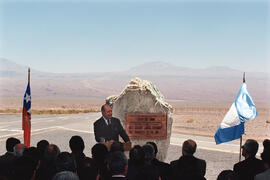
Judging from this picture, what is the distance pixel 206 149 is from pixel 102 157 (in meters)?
10.2

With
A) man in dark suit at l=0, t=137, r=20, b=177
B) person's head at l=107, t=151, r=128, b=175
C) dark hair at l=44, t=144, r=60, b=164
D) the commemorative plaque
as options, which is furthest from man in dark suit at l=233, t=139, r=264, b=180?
the commemorative plaque

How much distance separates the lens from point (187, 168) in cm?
456

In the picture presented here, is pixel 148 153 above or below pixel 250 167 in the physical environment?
above

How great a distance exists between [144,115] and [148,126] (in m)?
0.33

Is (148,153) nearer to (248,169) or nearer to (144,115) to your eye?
(248,169)

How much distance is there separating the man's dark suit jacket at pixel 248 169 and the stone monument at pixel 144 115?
15.0ft

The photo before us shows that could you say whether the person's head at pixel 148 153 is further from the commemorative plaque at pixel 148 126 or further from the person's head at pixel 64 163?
the commemorative plaque at pixel 148 126

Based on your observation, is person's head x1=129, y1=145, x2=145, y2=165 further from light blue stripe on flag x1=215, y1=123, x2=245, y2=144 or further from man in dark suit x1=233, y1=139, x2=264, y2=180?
light blue stripe on flag x1=215, y1=123, x2=245, y2=144

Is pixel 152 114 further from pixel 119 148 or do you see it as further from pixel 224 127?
pixel 119 148

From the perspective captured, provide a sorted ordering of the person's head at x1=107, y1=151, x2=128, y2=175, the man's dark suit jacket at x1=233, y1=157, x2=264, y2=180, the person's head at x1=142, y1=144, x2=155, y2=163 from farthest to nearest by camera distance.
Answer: the man's dark suit jacket at x1=233, y1=157, x2=264, y2=180 → the person's head at x1=142, y1=144, x2=155, y2=163 → the person's head at x1=107, y1=151, x2=128, y2=175

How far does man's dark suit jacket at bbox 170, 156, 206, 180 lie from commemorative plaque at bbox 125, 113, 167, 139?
14.7 feet

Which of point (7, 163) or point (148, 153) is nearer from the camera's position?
point (148, 153)

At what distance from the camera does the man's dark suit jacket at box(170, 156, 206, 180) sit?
4.52m

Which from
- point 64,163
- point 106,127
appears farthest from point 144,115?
point 64,163
